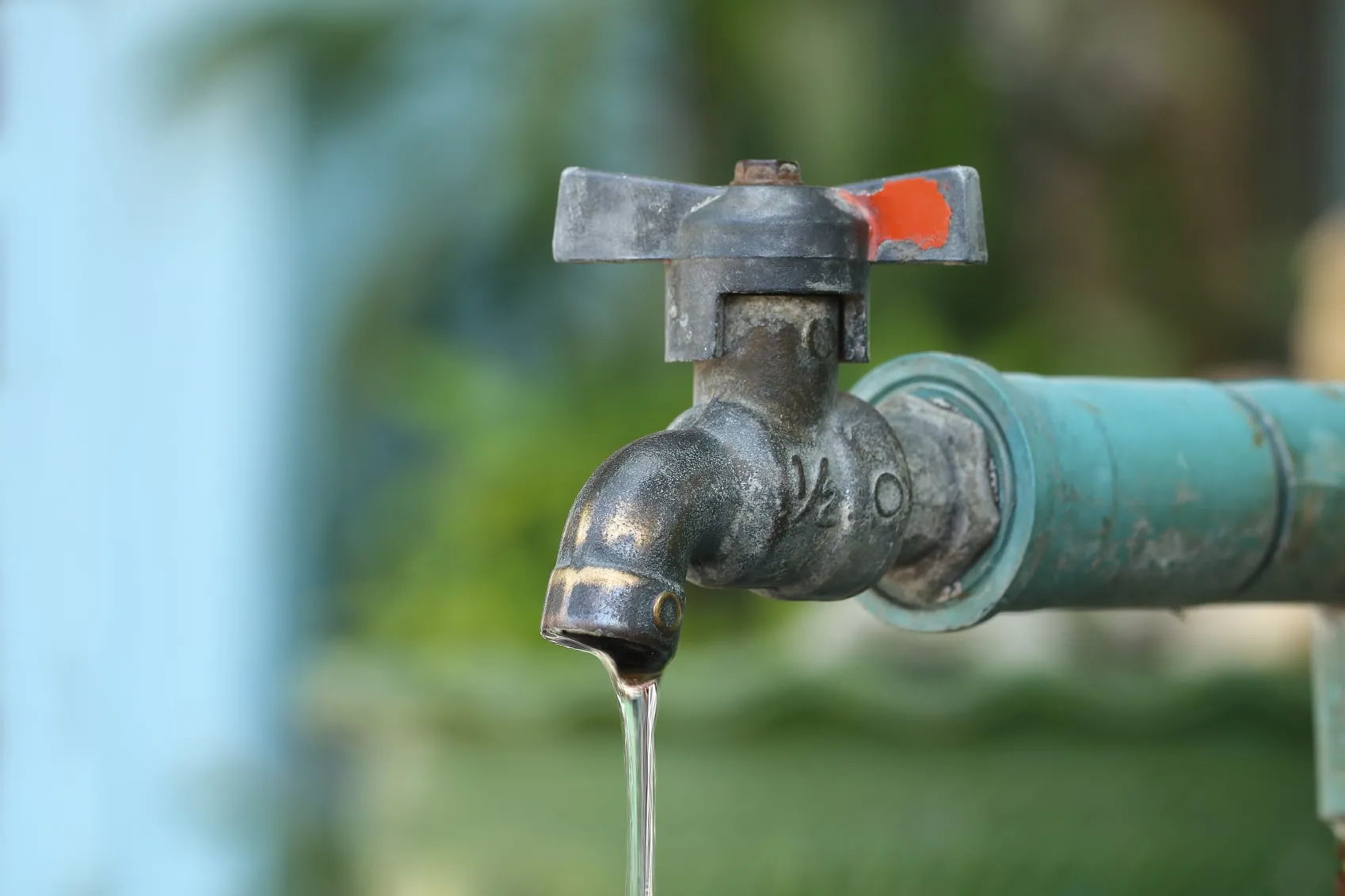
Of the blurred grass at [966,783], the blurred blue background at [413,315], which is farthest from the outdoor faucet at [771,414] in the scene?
the blurred blue background at [413,315]

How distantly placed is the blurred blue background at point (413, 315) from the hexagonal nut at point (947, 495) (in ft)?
2.54

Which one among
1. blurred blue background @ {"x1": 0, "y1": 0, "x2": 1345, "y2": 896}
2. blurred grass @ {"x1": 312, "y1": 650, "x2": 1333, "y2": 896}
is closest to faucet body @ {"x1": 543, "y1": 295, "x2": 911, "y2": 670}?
blurred grass @ {"x1": 312, "y1": 650, "x2": 1333, "y2": 896}

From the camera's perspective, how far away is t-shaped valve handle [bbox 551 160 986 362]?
713 millimetres

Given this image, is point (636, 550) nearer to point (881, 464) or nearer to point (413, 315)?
point (881, 464)

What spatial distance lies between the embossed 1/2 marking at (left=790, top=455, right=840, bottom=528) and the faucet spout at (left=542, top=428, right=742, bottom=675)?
0.10 feet

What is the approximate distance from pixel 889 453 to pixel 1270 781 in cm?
76

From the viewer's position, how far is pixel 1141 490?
30.9 inches

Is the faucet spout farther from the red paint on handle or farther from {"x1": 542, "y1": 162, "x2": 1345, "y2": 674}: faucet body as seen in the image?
the red paint on handle

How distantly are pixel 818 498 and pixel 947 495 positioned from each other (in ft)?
0.22

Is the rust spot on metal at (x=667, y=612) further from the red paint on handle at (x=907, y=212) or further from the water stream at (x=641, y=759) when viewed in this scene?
the red paint on handle at (x=907, y=212)

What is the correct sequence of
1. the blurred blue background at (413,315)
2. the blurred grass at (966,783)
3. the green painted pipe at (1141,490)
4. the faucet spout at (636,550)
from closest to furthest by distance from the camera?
the faucet spout at (636,550)
the green painted pipe at (1141,490)
the blurred grass at (966,783)
the blurred blue background at (413,315)

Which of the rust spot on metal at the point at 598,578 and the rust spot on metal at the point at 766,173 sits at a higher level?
the rust spot on metal at the point at 766,173

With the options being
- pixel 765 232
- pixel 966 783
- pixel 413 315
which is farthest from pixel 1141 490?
pixel 413 315

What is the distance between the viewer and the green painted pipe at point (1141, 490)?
0.77 metres
